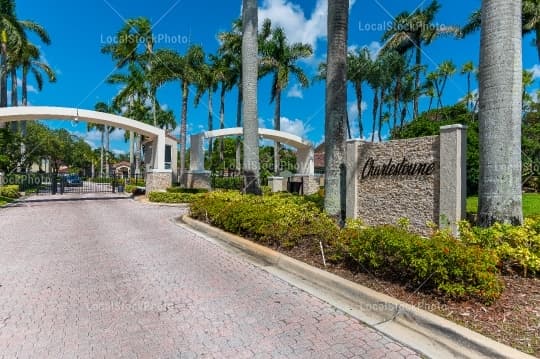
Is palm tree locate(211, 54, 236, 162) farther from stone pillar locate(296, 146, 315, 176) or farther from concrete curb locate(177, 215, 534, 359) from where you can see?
concrete curb locate(177, 215, 534, 359)

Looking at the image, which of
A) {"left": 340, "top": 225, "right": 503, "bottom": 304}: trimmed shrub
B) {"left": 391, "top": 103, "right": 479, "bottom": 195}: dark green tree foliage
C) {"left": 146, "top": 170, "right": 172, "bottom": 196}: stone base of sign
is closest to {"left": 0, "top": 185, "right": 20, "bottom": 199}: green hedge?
{"left": 146, "top": 170, "right": 172, "bottom": 196}: stone base of sign

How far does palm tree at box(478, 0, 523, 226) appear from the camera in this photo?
5094mm

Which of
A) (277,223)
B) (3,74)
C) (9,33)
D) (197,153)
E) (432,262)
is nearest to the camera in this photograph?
(432,262)

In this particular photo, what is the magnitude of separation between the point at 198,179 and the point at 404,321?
1719 centimetres

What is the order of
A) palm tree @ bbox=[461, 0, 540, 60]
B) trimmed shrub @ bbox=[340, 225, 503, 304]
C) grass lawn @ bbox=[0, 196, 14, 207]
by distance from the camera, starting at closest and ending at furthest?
1. trimmed shrub @ bbox=[340, 225, 503, 304]
2. grass lawn @ bbox=[0, 196, 14, 207]
3. palm tree @ bbox=[461, 0, 540, 60]

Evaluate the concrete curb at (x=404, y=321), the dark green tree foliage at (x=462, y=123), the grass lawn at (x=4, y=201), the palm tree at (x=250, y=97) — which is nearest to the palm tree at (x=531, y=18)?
the dark green tree foliage at (x=462, y=123)

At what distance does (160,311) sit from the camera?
161 inches

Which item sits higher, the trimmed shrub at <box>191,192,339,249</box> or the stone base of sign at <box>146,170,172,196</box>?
the stone base of sign at <box>146,170,172,196</box>

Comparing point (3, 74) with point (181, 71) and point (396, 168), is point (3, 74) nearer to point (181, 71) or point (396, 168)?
point (181, 71)

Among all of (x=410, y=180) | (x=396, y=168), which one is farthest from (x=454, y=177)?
(x=396, y=168)

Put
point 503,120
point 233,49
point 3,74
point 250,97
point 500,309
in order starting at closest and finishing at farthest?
point 500,309, point 503,120, point 250,97, point 3,74, point 233,49

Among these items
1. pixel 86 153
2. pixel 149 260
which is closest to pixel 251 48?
pixel 149 260

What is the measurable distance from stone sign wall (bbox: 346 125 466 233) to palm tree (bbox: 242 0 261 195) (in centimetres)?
414

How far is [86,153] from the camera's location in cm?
6681
